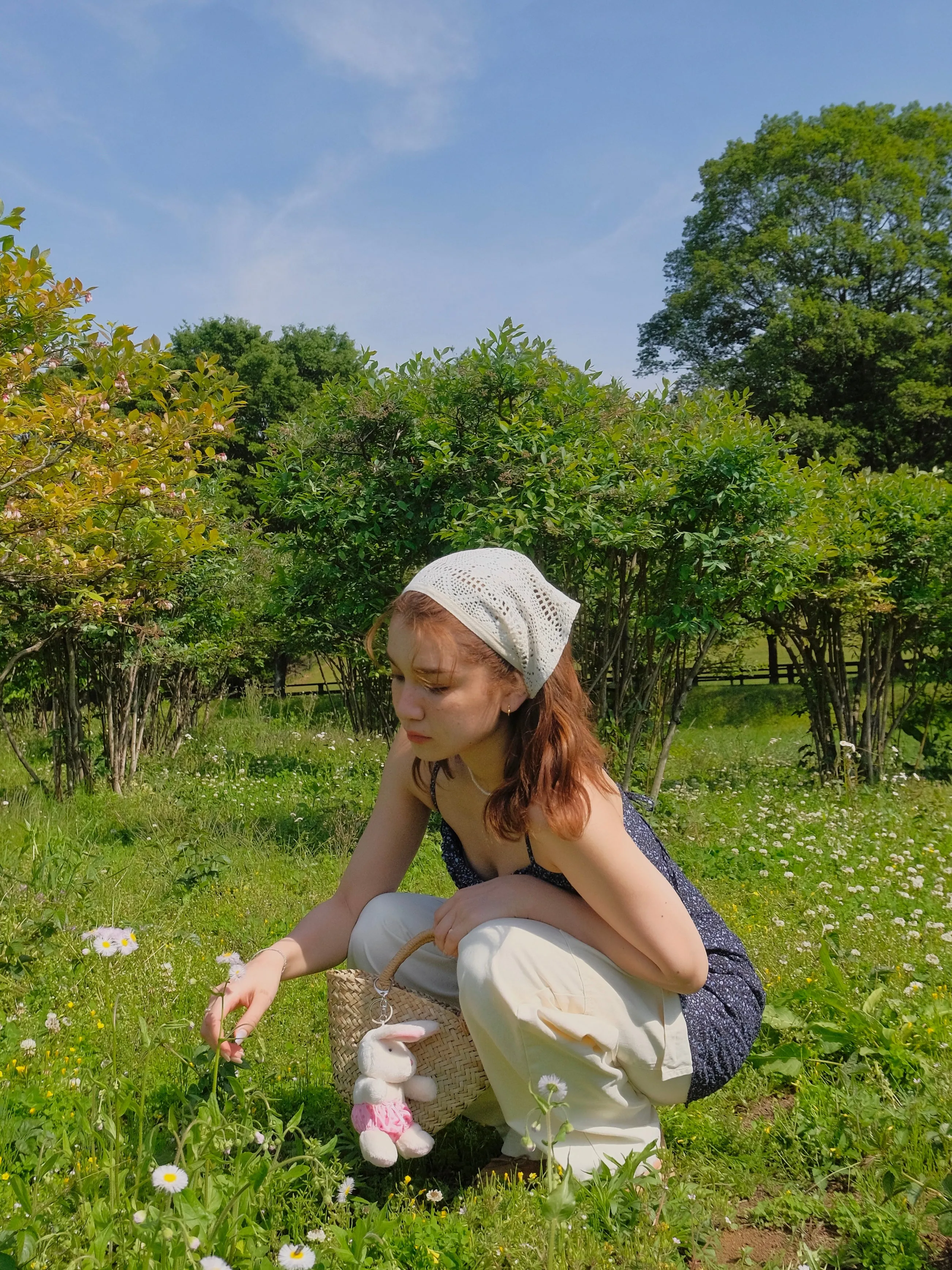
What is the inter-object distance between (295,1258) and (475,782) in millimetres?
924

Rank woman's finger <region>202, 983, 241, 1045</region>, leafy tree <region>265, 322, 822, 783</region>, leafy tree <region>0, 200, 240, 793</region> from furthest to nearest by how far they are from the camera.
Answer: leafy tree <region>265, 322, 822, 783</region>
leafy tree <region>0, 200, 240, 793</region>
woman's finger <region>202, 983, 241, 1045</region>

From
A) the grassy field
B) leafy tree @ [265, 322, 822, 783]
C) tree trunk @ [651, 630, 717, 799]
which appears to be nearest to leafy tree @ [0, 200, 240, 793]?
leafy tree @ [265, 322, 822, 783]

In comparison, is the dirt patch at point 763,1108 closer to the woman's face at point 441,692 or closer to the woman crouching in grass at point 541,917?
the woman crouching in grass at point 541,917

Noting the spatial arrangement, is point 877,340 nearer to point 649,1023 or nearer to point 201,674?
point 201,674

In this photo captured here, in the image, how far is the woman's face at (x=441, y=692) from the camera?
5.89 ft

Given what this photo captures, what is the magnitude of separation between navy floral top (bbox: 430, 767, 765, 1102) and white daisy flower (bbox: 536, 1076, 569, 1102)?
318 mm

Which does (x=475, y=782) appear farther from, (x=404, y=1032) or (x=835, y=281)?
(x=835, y=281)

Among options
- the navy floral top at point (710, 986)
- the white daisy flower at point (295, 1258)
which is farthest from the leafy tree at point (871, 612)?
the white daisy flower at point (295, 1258)

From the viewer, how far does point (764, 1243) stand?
6.06 ft

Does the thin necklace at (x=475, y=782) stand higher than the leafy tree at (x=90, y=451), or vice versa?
the leafy tree at (x=90, y=451)

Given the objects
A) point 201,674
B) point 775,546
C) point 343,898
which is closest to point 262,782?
point 201,674

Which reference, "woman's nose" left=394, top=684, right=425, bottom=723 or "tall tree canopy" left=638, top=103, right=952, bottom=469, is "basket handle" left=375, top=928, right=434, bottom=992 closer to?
"woman's nose" left=394, top=684, right=425, bottom=723

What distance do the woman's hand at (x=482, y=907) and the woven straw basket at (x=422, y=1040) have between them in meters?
0.05

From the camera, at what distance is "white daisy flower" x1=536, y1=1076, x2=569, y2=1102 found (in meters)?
1.64
